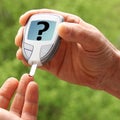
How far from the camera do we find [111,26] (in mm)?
3055

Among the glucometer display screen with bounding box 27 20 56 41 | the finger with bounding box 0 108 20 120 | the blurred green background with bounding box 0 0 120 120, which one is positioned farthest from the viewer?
the blurred green background with bounding box 0 0 120 120

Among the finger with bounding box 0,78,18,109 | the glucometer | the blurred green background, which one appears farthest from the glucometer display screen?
the blurred green background

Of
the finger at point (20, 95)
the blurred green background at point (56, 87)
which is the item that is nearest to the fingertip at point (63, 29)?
the finger at point (20, 95)

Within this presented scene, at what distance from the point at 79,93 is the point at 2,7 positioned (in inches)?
30.7

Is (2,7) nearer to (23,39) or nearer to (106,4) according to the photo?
(106,4)

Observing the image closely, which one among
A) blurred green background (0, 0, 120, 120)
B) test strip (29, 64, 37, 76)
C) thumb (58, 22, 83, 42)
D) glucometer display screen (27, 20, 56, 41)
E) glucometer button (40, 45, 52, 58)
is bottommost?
blurred green background (0, 0, 120, 120)

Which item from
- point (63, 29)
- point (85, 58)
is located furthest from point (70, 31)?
point (85, 58)

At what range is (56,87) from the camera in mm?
2291

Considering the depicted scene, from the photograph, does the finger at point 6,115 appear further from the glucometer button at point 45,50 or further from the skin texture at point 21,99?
the glucometer button at point 45,50

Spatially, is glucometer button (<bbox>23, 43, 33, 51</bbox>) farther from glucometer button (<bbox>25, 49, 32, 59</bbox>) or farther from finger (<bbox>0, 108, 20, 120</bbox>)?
finger (<bbox>0, 108, 20, 120</bbox>)

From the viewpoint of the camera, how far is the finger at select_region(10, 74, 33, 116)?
0.80 metres

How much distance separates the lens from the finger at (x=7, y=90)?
0.81 meters

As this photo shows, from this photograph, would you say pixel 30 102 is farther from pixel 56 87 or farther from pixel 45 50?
pixel 56 87

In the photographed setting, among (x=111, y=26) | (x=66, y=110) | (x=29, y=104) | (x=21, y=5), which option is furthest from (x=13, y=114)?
(x=111, y=26)
